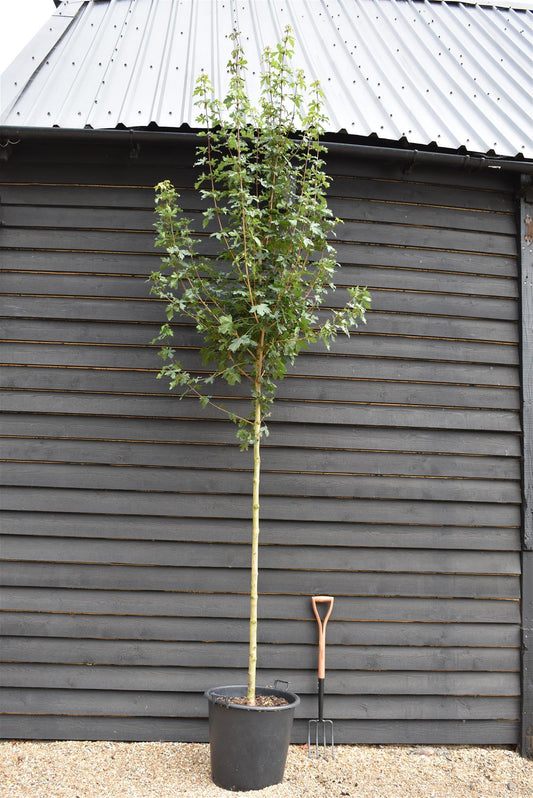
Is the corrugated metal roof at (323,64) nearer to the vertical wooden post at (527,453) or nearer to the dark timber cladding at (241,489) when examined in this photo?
the dark timber cladding at (241,489)

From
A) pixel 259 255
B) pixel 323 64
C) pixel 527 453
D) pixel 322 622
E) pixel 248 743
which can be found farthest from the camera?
pixel 323 64

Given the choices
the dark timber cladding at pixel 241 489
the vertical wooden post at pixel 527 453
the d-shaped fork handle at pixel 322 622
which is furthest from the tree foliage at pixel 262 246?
the vertical wooden post at pixel 527 453

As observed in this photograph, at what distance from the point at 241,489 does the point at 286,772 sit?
1.42m

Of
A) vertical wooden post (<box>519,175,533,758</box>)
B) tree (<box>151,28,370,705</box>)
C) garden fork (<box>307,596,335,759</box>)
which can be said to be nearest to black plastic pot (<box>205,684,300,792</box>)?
tree (<box>151,28,370,705</box>)

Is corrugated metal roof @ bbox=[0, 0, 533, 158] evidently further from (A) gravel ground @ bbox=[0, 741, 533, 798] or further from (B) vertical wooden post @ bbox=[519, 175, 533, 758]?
(A) gravel ground @ bbox=[0, 741, 533, 798]

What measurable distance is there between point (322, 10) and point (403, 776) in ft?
17.5

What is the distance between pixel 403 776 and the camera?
2.96 m

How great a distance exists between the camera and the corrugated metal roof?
3461mm

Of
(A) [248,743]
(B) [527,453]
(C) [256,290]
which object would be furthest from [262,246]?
(A) [248,743]

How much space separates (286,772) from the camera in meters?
2.90

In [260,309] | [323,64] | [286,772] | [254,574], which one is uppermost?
[323,64]

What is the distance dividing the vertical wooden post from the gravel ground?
29 centimetres

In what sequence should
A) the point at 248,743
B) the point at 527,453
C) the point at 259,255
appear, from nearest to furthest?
the point at 248,743 < the point at 259,255 < the point at 527,453

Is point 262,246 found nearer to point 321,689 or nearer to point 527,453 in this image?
point 527,453
